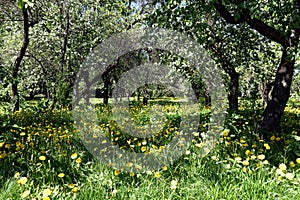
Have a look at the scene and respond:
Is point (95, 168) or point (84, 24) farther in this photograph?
point (84, 24)

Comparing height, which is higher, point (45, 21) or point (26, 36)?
point (45, 21)

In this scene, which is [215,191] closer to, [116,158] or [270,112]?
[116,158]

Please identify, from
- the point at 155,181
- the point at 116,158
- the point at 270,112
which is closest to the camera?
the point at 155,181

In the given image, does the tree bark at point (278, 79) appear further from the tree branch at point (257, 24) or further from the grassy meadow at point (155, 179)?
the grassy meadow at point (155, 179)

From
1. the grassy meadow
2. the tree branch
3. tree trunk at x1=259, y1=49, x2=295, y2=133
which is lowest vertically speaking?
the grassy meadow

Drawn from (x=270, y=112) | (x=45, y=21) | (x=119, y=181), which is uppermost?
(x=45, y=21)

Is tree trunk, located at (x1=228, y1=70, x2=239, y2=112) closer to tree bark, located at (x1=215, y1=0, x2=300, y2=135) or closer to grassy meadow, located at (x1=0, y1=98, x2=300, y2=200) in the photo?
tree bark, located at (x1=215, y1=0, x2=300, y2=135)

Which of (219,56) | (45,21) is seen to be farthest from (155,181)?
(45,21)

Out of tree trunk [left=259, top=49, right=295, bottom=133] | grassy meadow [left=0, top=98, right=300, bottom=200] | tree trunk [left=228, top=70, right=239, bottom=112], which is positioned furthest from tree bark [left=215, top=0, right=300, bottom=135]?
tree trunk [left=228, top=70, right=239, bottom=112]

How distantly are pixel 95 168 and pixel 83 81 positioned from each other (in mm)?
10914

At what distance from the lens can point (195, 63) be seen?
1048cm

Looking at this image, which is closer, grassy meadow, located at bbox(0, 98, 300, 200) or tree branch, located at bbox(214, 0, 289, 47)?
grassy meadow, located at bbox(0, 98, 300, 200)

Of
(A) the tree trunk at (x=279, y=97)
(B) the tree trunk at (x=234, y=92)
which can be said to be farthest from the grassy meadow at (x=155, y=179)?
(B) the tree trunk at (x=234, y=92)

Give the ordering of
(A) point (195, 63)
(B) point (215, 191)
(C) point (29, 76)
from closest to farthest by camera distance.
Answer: (B) point (215, 191) → (A) point (195, 63) → (C) point (29, 76)
